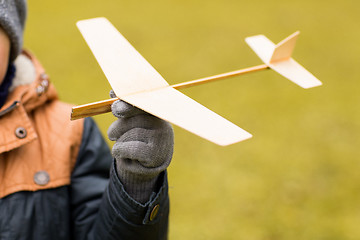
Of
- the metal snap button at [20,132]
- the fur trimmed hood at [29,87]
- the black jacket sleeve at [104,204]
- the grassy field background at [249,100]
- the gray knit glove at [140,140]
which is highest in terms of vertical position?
the gray knit glove at [140,140]

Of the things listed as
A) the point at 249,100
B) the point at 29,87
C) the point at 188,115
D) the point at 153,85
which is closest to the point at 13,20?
the point at 29,87

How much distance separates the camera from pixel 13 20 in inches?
35.2

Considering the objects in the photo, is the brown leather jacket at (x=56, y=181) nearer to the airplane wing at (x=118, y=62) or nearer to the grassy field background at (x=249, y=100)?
the airplane wing at (x=118, y=62)

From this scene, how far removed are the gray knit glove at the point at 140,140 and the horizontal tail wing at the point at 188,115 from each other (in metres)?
0.03

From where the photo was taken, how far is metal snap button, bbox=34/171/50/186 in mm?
899

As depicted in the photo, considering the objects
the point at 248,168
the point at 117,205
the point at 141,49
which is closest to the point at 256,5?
the point at 141,49

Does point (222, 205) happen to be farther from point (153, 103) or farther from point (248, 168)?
point (153, 103)

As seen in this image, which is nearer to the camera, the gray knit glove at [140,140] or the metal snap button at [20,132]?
the gray knit glove at [140,140]

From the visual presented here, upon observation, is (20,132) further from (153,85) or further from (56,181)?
(153,85)

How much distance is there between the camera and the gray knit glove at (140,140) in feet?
2.27

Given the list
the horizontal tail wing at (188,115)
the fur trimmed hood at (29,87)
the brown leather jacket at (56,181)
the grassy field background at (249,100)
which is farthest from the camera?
the grassy field background at (249,100)

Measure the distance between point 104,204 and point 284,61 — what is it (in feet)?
1.58

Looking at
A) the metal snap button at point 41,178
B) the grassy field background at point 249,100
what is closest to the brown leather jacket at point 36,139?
the metal snap button at point 41,178

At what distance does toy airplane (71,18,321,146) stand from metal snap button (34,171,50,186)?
29cm
